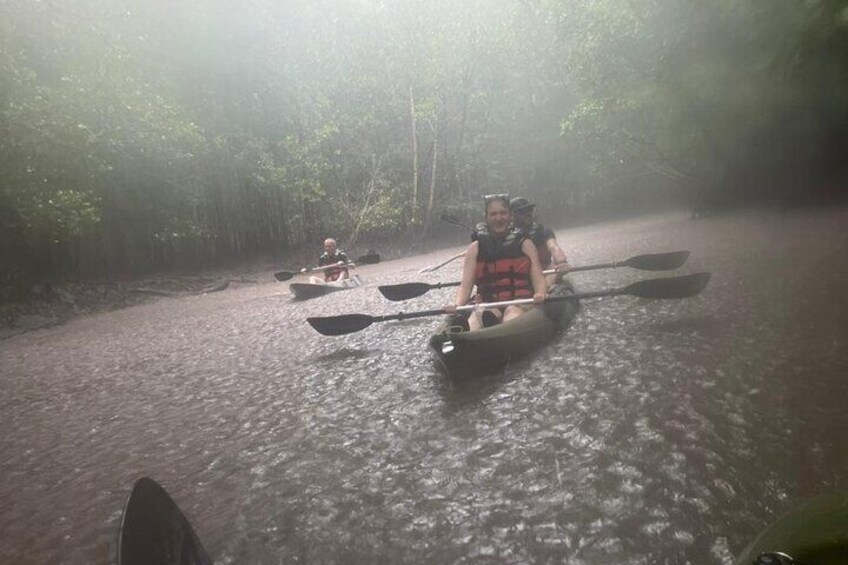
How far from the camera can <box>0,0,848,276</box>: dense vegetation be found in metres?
12.1

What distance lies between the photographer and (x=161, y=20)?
19.8 m

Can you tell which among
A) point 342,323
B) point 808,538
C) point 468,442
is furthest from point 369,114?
point 808,538

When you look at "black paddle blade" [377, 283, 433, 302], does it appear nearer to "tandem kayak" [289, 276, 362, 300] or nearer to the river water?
the river water

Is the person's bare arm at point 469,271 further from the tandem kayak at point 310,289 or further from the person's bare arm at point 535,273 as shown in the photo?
the tandem kayak at point 310,289

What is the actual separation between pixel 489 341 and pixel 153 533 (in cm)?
281

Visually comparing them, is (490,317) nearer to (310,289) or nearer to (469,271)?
(469,271)

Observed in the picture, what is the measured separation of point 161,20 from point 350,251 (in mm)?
11526

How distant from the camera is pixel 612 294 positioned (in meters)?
5.20

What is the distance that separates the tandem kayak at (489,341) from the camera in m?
4.04

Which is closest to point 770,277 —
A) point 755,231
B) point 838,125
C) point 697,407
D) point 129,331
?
point 697,407

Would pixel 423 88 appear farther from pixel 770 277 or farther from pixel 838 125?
pixel 770 277

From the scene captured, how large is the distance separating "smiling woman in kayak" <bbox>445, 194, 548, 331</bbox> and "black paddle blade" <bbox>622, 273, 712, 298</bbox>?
100cm

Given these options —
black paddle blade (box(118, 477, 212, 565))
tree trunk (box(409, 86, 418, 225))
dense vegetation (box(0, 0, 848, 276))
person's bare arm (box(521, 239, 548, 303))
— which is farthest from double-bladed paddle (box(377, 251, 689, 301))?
tree trunk (box(409, 86, 418, 225))

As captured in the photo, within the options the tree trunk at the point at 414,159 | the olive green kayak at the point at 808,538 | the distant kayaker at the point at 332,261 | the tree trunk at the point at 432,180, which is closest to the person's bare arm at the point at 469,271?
the olive green kayak at the point at 808,538
